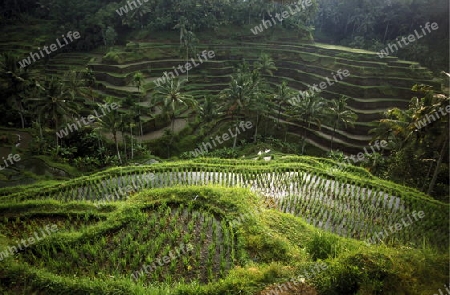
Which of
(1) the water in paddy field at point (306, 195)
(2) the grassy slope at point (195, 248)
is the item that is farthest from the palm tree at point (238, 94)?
(2) the grassy slope at point (195, 248)

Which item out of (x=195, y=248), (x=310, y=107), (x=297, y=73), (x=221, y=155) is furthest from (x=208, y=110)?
(x=195, y=248)

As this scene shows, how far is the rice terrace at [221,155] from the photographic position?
309 inches

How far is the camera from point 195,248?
902 centimetres

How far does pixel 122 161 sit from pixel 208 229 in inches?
609

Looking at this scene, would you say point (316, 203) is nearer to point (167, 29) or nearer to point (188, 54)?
point (188, 54)

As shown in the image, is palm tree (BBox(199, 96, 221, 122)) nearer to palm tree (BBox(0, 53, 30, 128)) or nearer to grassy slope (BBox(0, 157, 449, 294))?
palm tree (BBox(0, 53, 30, 128))

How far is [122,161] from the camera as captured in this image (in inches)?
923

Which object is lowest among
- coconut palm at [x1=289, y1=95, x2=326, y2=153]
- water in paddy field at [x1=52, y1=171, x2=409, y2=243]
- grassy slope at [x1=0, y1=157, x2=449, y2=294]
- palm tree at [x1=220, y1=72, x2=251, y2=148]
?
water in paddy field at [x1=52, y1=171, x2=409, y2=243]

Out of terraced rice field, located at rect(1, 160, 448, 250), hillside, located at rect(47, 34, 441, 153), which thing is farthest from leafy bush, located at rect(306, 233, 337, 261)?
hillside, located at rect(47, 34, 441, 153)

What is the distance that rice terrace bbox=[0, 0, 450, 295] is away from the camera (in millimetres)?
7836

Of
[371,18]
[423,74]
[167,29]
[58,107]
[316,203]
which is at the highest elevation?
[371,18]

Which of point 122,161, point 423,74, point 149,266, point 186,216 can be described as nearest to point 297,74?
point 423,74

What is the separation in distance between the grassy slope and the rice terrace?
0.17 feet

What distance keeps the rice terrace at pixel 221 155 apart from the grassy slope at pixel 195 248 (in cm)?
5
